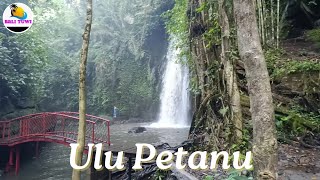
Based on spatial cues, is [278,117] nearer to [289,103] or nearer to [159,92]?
[289,103]

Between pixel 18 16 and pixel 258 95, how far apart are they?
25.3 ft

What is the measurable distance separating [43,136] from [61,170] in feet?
5.36

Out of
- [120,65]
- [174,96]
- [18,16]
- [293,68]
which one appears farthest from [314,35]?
[120,65]

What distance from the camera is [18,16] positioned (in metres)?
8.45

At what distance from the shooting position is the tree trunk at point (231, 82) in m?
5.99

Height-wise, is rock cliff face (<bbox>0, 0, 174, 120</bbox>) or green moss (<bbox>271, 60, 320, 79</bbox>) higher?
rock cliff face (<bbox>0, 0, 174, 120</bbox>)

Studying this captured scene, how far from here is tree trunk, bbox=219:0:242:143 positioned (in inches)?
236

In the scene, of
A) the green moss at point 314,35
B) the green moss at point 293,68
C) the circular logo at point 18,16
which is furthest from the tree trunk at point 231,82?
the circular logo at point 18,16

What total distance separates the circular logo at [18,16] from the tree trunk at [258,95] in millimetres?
6684

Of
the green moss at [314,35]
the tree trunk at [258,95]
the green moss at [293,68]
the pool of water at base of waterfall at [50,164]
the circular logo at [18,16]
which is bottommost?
the pool of water at base of waterfall at [50,164]

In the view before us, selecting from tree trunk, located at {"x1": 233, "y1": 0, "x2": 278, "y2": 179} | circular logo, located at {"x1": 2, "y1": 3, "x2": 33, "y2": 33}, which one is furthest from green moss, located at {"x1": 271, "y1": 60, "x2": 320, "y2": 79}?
circular logo, located at {"x1": 2, "y1": 3, "x2": 33, "y2": 33}

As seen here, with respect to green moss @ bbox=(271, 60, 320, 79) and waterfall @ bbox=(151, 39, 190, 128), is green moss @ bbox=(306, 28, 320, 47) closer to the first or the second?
green moss @ bbox=(271, 60, 320, 79)

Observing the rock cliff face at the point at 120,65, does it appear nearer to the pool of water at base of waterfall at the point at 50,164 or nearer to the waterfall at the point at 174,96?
the waterfall at the point at 174,96

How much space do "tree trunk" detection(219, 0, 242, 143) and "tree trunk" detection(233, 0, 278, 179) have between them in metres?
3.10
